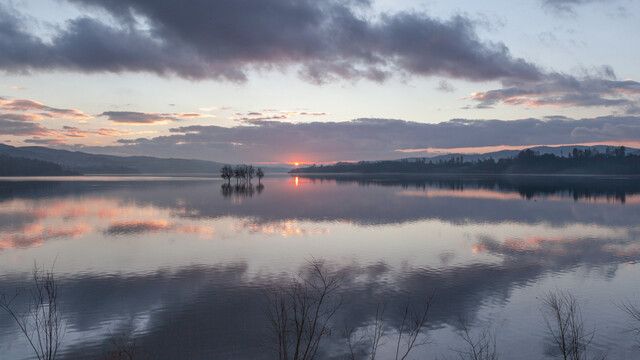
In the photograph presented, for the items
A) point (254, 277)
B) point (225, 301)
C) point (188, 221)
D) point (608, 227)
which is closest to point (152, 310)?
point (225, 301)

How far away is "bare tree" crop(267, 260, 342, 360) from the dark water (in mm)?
617

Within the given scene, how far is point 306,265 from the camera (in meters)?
27.5

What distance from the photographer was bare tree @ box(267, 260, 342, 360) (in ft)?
47.9

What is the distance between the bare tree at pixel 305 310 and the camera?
14.6m

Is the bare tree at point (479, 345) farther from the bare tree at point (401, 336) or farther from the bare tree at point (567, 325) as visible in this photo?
the bare tree at point (567, 325)

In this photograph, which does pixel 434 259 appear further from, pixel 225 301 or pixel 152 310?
pixel 152 310

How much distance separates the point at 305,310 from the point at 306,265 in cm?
913

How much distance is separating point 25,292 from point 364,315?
1946 centimetres

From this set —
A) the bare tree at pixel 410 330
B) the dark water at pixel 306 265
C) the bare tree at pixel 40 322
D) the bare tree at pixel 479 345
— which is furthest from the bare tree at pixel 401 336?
the bare tree at pixel 40 322

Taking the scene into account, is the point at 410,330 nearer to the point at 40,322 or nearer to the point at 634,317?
the point at 634,317

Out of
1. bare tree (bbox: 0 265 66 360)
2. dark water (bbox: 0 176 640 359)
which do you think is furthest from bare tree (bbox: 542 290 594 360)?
bare tree (bbox: 0 265 66 360)

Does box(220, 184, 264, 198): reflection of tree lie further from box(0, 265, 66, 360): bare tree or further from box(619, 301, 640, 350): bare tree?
box(619, 301, 640, 350): bare tree

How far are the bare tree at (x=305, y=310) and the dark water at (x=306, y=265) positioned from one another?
2.03ft

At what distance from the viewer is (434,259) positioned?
1146 inches
